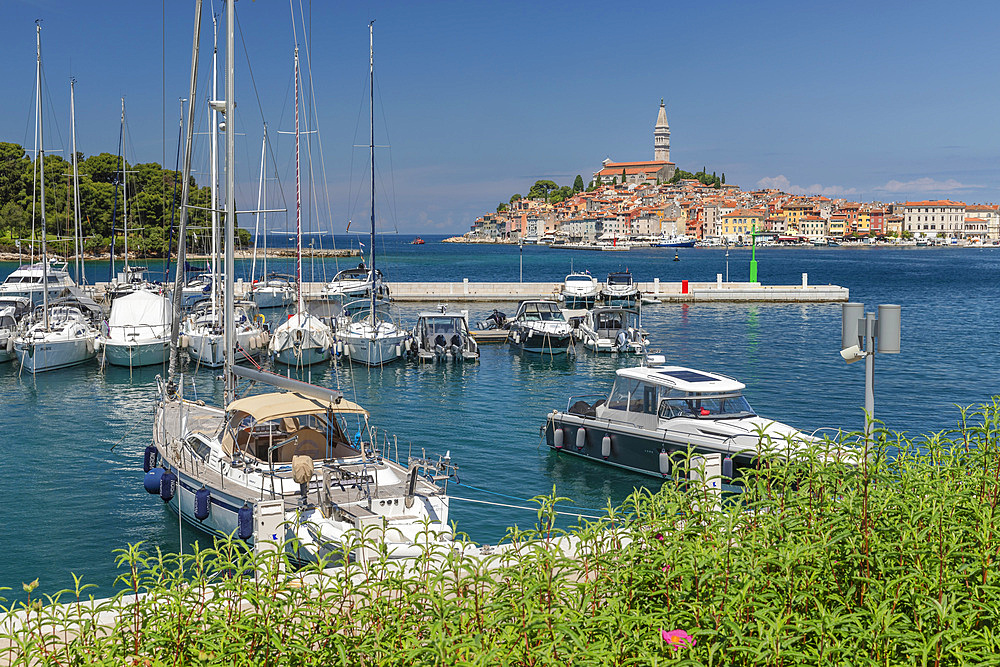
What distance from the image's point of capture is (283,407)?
12.7 meters

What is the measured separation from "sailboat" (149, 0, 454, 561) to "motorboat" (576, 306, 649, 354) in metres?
20.2

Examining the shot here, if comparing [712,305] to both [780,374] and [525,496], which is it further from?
[525,496]

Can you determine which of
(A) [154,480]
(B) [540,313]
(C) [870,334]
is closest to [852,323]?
(C) [870,334]

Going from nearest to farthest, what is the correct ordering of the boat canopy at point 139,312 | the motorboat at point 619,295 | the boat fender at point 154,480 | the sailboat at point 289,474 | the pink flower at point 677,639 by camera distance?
the pink flower at point 677,639 → the sailboat at point 289,474 → the boat fender at point 154,480 → the boat canopy at point 139,312 → the motorboat at point 619,295

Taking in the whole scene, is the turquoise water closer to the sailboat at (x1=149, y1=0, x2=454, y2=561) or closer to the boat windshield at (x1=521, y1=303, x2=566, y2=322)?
the sailboat at (x1=149, y1=0, x2=454, y2=561)

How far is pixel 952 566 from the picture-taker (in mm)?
4781

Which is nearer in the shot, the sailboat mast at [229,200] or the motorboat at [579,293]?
the sailboat mast at [229,200]

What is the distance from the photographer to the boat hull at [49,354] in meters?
28.8

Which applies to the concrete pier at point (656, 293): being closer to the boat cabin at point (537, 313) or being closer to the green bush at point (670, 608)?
the boat cabin at point (537, 313)

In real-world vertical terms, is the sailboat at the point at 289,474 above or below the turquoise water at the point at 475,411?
above

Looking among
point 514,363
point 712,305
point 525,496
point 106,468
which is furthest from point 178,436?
point 712,305

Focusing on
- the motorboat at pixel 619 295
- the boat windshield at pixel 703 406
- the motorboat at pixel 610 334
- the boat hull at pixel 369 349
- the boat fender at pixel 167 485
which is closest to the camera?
the boat fender at pixel 167 485

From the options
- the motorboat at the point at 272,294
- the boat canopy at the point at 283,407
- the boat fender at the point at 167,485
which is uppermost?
the motorboat at the point at 272,294

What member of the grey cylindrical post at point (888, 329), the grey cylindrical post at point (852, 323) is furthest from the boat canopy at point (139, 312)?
the grey cylindrical post at point (888, 329)
